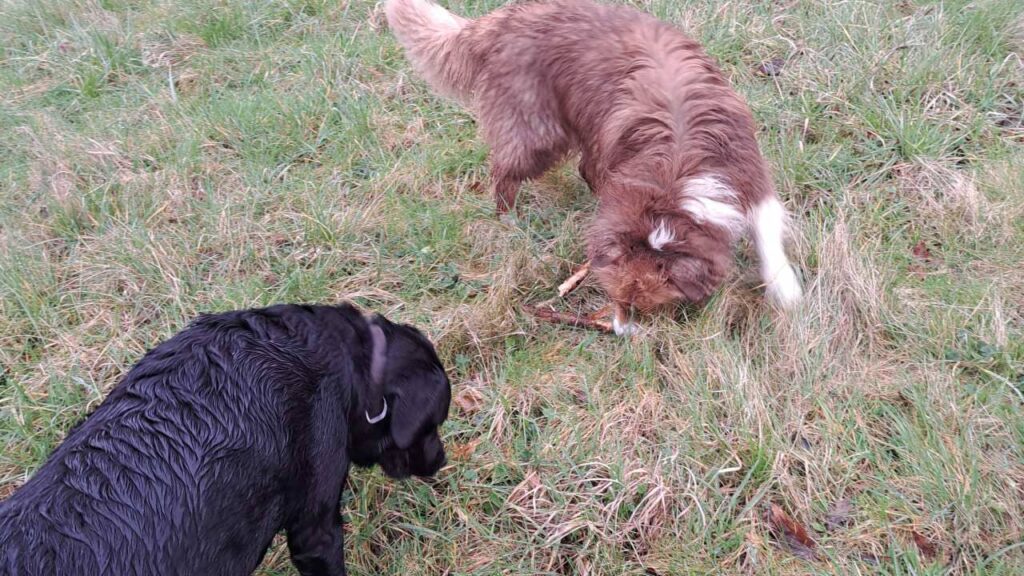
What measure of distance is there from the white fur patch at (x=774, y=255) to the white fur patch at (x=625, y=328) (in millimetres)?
602

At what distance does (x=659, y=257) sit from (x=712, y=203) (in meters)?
0.30

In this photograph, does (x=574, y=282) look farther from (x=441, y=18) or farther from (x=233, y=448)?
(x=233, y=448)

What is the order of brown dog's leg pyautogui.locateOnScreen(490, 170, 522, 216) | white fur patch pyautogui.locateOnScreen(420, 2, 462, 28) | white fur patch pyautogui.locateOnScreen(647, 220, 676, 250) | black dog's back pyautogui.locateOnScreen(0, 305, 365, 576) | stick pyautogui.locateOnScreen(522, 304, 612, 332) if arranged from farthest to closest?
white fur patch pyautogui.locateOnScreen(420, 2, 462, 28) → brown dog's leg pyautogui.locateOnScreen(490, 170, 522, 216) → stick pyautogui.locateOnScreen(522, 304, 612, 332) → white fur patch pyautogui.locateOnScreen(647, 220, 676, 250) → black dog's back pyautogui.locateOnScreen(0, 305, 365, 576)

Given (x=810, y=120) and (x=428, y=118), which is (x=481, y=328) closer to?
(x=428, y=118)

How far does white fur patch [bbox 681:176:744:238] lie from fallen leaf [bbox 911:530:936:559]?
4.19 feet

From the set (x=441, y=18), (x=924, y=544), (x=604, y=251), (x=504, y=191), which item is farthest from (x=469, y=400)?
(x=441, y=18)

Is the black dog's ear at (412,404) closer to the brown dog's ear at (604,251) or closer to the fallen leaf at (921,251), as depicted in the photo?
the brown dog's ear at (604,251)

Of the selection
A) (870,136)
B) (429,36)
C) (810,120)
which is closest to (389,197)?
(429,36)

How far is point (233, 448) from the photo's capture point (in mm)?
2057

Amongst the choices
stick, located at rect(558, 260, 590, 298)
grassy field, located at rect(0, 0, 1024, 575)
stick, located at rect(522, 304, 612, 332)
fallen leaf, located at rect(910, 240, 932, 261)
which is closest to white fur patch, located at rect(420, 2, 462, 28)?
A: grassy field, located at rect(0, 0, 1024, 575)

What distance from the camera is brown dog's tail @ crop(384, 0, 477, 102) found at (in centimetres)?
388

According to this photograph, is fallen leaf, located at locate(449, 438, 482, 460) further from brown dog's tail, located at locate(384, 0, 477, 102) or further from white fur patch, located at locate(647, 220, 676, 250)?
brown dog's tail, located at locate(384, 0, 477, 102)

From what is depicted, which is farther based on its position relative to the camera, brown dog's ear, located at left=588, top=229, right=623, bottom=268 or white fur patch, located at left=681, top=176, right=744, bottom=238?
brown dog's ear, located at left=588, top=229, right=623, bottom=268

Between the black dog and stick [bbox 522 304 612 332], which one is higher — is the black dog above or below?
above
